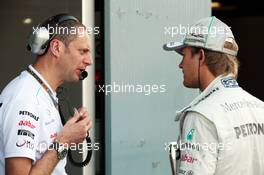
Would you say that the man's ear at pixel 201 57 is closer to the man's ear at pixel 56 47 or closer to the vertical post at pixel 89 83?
the man's ear at pixel 56 47

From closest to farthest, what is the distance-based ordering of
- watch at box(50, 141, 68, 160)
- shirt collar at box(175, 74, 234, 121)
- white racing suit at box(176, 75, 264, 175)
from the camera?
white racing suit at box(176, 75, 264, 175) < shirt collar at box(175, 74, 234, 121) < watch at box(50, 141, 68, 160)

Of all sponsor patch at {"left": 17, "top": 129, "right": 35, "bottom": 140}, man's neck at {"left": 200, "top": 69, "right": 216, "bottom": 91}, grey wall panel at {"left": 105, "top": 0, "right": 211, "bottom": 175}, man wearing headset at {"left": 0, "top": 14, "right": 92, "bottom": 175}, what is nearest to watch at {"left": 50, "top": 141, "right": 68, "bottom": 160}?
man wearing headset at {"left": 0, "top": 14, "right": 92, "bottom": 175}

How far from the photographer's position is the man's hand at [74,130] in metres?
2.58

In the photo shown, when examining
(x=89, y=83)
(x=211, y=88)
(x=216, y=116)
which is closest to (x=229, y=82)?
(x=211, y=88)

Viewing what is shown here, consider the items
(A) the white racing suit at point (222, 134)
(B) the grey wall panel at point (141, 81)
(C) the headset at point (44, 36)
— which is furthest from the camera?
(B) the grey wall panel at point (141, 81)

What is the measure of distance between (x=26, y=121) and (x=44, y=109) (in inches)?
5.5

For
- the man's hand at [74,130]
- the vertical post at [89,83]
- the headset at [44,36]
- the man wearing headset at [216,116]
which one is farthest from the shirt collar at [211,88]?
the vertical post at [89,83]

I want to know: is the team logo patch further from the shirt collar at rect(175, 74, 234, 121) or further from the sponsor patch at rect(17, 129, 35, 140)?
the sponsor patch at rect(17, 129, 35, 140)

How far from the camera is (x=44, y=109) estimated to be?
258 cm

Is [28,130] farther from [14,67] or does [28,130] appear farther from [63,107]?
[14,67]

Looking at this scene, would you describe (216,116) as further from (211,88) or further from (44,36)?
(44,36)

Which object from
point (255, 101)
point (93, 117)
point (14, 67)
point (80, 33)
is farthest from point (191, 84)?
point (14, 67)

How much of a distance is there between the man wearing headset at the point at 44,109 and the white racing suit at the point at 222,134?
1.80 feet

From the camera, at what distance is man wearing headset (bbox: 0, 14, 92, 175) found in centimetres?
246
